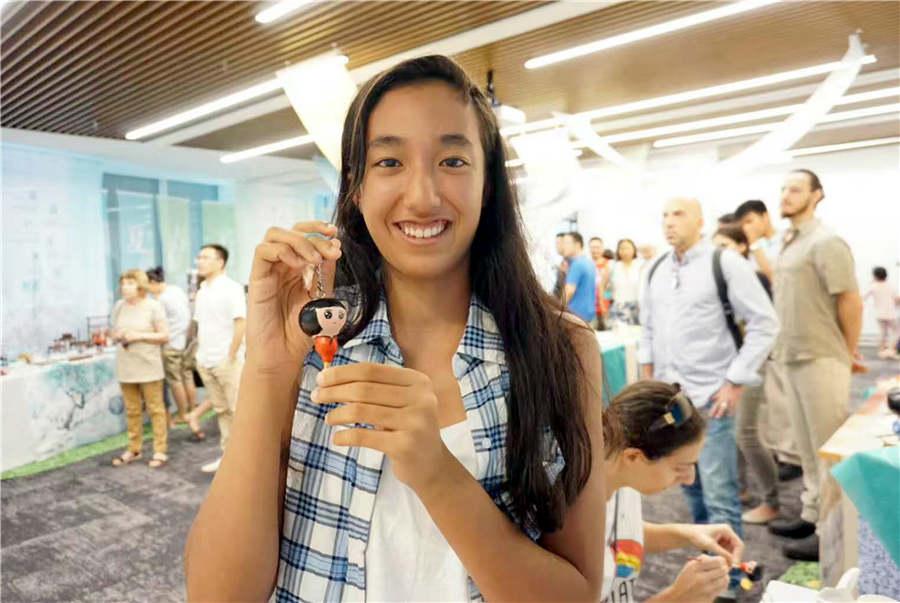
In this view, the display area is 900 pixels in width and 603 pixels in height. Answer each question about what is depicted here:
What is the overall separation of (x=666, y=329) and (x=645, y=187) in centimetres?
891

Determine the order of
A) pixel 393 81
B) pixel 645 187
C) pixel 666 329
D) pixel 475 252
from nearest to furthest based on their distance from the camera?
pixel 393 81
pixel 475 252
pixel 666 329
pixel 645 187

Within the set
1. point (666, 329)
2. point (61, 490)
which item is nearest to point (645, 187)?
point (666, 329)

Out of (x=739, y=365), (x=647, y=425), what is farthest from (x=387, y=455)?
(x=739, y=365)

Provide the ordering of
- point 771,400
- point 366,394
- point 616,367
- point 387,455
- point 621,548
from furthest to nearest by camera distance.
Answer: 1. point 616,367
2. point 771,400
3. point 621,548
4. point 387,455
5. point 366,394

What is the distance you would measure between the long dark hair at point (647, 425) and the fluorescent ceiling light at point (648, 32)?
4.02 meters

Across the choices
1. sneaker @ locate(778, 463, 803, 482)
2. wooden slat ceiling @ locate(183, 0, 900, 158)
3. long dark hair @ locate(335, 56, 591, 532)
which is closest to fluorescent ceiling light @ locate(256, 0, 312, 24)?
wooden slat ceiling @ locate(183, 0, 900, 158)

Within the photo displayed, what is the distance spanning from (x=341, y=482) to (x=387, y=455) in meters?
0.11

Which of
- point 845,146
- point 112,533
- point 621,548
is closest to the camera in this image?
point 621,548

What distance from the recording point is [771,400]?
385cm

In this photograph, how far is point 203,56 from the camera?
211 inches

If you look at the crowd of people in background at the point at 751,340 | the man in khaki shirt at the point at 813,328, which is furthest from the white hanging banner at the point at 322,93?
the man in khaki shirt at the point at 813,328

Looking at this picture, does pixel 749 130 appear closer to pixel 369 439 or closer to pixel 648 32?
pixel 648 32

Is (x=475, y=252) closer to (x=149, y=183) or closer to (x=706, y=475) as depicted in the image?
(x=706, y=475)

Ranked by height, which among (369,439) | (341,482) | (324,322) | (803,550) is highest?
(324,322)
